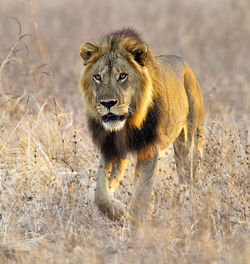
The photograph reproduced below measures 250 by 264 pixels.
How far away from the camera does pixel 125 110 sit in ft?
16.6

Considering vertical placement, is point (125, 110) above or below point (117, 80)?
below

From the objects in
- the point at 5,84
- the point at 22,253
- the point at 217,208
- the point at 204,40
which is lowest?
the point at 22,253

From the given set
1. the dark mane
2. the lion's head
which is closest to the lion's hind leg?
the lion's head

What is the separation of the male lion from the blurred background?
579 cm

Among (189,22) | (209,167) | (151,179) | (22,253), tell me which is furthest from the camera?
(189,22)

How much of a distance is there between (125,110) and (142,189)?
82 centimetres

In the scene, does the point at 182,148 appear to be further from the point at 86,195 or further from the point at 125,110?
the point at 125,110

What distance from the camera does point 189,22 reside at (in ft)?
63.0

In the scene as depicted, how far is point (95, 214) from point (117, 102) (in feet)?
4.31

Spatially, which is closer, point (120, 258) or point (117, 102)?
point (120, 258)

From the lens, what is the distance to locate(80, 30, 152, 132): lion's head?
5.00m

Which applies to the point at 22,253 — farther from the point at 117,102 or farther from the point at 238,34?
the point at 238,34

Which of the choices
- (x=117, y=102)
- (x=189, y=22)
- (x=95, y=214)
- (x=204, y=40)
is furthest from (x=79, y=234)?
(x=189, y=22)

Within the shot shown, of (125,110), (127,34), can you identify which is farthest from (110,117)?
(127,34)
